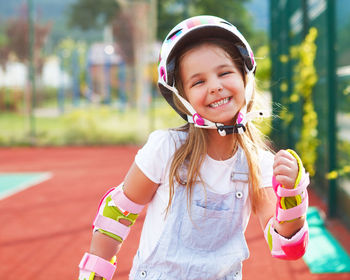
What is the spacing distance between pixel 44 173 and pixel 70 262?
4628mm

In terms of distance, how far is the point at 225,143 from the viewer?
191 cm

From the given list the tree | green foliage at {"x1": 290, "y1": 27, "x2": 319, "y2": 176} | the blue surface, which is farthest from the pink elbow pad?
the tree

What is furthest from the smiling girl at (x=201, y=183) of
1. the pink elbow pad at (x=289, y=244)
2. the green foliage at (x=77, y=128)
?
the green foliage at (x=77, y=128)

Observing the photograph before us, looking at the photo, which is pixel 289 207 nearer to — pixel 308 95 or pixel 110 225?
pixel 110 225

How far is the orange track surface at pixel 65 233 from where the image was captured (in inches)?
139

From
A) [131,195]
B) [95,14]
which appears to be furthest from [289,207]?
[95,14]

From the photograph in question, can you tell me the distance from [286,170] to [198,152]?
381mm

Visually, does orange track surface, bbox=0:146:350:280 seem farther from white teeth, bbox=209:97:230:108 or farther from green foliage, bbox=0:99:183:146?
green foliage, bbox=0:99:183:146

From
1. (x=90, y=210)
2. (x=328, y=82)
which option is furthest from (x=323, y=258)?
(x=90, y=210)

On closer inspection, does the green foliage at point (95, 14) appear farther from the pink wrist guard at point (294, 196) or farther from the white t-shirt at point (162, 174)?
the pink wrist guard at point (294, 196)

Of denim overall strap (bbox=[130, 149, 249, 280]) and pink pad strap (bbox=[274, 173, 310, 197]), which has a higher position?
pink pad strap (bbox=[274, 173, 310, 197])

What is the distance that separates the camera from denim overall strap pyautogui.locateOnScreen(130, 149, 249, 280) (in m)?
1.69

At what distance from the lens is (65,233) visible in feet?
14.8

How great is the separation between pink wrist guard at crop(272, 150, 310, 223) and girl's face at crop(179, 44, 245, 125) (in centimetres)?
30
